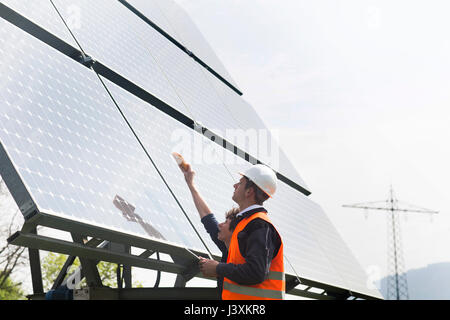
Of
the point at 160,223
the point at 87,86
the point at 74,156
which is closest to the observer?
the point at 74,156

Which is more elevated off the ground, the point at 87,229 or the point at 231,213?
the point at 231,213

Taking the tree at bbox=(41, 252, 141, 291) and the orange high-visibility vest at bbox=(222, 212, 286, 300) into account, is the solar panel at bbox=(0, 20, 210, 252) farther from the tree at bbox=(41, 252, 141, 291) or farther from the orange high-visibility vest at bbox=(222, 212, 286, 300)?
the tree at bbox=(41, 252, 141, 291)

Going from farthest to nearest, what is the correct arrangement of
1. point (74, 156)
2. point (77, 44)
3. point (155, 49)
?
point (155, 49), point (77, 44), point (74, 156)

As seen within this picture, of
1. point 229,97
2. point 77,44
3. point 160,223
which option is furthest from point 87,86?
point 229,97

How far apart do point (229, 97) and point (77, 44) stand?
5.04m

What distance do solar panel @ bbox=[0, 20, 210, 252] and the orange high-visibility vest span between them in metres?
0.56

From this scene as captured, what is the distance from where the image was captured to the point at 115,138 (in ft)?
11.8

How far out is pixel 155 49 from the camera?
22.7 ft

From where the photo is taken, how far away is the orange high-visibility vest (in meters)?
2.72

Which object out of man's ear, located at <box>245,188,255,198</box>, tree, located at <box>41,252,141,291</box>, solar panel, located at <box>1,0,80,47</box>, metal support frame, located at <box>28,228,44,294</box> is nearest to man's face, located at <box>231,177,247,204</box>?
man's ear, located at <box>245,188,255,198</box>

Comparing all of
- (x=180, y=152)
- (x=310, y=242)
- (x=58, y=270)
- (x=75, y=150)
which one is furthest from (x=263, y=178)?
(x=58, y=270)

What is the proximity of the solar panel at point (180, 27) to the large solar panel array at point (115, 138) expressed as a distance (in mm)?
1462
